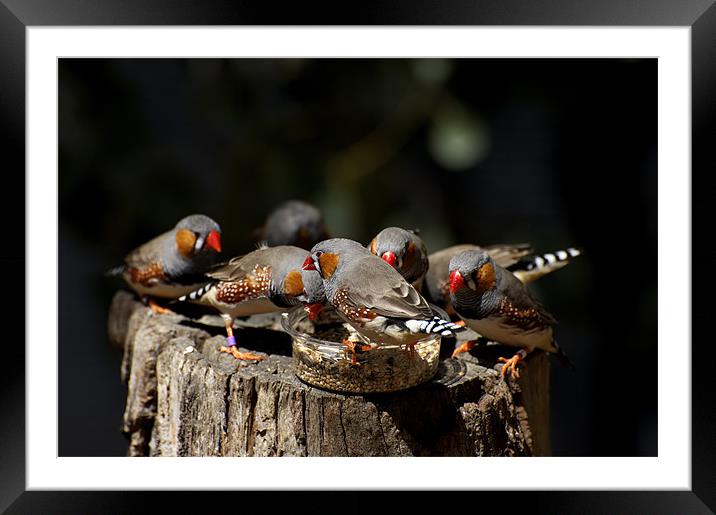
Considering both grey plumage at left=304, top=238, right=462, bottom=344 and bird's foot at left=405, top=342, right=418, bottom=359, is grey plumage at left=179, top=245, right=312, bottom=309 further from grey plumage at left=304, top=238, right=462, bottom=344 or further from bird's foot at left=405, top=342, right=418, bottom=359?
bird's foot at left=405, top=342, right=418, bottom=359

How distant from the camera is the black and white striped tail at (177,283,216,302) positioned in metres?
3.41

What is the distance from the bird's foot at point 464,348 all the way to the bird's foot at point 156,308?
5.04 feet

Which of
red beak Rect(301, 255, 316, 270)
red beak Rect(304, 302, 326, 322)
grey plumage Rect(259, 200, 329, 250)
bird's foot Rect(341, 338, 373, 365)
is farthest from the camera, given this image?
grey plumage Rect(259, 200, 329, 250)

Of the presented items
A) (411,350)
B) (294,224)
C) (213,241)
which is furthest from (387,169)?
(411,350)

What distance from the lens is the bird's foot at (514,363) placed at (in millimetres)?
3127

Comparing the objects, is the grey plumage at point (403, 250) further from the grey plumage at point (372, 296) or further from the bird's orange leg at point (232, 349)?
the bird's orange leg at point (232, 349)

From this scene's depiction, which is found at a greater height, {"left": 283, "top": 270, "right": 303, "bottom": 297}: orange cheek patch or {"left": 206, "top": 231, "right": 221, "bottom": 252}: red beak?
{"left": 206, "top": 231, "right": 221, "bottom": 252}: red beak

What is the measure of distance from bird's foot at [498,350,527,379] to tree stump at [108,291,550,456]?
0.13ft

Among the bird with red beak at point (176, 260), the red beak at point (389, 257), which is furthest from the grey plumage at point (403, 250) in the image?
the bird with red beak at point (176, 260)

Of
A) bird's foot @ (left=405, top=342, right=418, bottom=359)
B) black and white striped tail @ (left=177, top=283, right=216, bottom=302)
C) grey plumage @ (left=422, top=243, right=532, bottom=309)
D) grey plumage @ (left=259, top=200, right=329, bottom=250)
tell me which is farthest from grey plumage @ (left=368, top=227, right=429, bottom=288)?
grey plumage @ (left=259, top=200, right=329, bottom=250)

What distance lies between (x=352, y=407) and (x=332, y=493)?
343mm
